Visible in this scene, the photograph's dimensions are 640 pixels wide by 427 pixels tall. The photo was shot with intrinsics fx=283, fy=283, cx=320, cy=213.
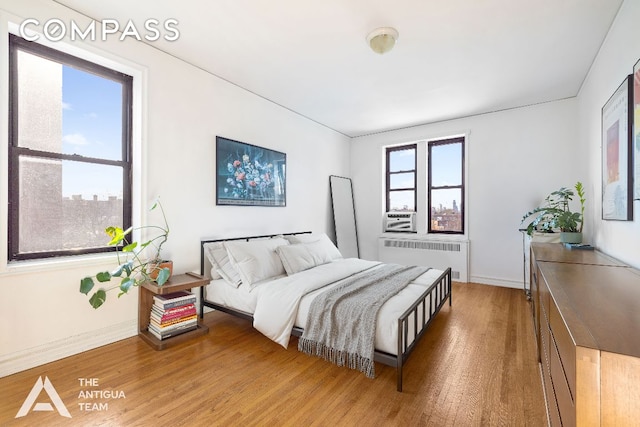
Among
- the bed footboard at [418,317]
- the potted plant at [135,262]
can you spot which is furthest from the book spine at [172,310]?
the bed footboard at [418,317]

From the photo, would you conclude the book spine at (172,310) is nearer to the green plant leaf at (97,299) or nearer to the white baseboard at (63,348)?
the white baseboard at (63,348)

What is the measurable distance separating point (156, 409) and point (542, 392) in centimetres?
244

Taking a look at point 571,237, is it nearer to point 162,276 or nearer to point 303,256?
point 303,256

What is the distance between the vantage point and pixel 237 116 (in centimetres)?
356

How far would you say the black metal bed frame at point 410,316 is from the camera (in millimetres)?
1895

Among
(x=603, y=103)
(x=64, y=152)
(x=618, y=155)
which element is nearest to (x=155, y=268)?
(x=64, y=152)

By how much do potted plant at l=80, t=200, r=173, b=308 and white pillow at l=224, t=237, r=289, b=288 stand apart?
61 cm

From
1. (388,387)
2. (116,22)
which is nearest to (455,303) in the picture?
(388,387)

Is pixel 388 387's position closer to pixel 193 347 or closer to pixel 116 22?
pixel 193 347

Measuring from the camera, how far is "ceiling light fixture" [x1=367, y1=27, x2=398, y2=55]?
2.40 meters

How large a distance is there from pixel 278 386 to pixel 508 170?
14.3 feet

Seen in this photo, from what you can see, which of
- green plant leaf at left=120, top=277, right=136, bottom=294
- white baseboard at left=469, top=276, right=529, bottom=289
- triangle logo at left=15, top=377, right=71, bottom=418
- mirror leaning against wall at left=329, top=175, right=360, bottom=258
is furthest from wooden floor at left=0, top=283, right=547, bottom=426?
mirror leaning against wall at left=329, top=175, right=360, bottom=258

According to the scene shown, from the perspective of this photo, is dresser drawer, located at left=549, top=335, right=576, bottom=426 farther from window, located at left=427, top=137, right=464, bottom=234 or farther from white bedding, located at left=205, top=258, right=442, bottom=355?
window, located at left=427, top=137, right=464, bottom=234

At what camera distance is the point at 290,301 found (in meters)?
2.42
